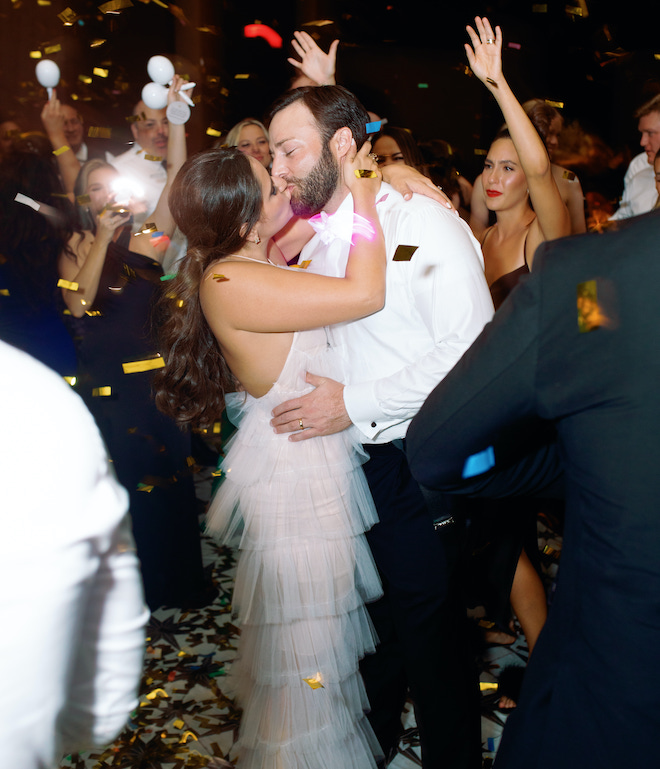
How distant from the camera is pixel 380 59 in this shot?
6.91 meters

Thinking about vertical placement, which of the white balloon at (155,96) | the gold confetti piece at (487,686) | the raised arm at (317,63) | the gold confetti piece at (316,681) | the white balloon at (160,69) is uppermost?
the white balloon at (160,69)

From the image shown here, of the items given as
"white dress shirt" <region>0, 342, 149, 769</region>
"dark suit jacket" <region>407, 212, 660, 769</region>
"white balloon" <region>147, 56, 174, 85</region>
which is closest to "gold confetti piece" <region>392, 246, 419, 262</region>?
"dark suit jacket" <region>407, 212, 660, 769</region>

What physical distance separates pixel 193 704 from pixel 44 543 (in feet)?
6.74

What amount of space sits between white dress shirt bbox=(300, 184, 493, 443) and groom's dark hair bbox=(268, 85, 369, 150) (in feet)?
0.86

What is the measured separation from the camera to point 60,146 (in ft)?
12.3

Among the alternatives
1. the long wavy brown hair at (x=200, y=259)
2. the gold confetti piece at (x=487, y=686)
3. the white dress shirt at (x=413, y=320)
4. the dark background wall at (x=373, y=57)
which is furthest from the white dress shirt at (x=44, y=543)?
the dark background wall at (x=373, y=57)

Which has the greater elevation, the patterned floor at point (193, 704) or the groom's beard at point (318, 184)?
the groom's beard at point (318, 184)

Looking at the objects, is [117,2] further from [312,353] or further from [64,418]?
[64,418]

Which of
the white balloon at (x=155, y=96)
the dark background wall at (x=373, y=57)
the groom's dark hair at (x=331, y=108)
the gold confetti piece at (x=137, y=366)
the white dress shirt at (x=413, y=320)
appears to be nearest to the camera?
the white dress shirt at (x=413, y=320)

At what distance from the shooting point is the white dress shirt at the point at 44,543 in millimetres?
489

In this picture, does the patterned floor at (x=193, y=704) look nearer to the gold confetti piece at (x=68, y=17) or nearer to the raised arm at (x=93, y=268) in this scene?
the raised arm at (x=93, y=268)

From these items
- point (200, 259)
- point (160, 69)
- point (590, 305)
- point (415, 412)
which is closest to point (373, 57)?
point (160, 69)

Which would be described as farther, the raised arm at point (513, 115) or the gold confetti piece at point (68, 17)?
the gold confetti piece at point (68, 17)

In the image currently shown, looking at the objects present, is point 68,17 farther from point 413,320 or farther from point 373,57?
point 413,320
